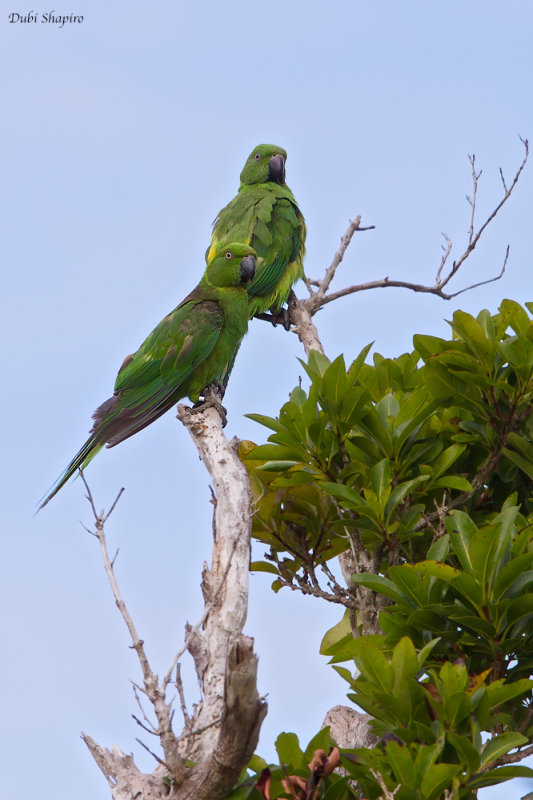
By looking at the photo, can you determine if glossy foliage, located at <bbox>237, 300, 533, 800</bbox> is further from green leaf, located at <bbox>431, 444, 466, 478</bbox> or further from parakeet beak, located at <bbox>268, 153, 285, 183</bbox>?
parakeet beak, located at <bbox>268, 153, 285, 183</bbox>

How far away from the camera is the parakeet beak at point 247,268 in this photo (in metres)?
5.31

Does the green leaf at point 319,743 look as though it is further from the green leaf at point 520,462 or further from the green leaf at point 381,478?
the green leaf at point 520,462

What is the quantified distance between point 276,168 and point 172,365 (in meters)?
2.88

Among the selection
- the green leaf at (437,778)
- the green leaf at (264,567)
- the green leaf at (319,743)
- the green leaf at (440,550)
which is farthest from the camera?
the green leaf at (264,567)

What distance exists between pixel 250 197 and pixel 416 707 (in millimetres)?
4923

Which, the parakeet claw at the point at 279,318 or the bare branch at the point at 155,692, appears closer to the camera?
the bare branch at the point at 155,692

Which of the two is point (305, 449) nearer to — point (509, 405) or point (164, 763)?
point (509, 405)

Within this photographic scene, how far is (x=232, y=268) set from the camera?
5320 mm

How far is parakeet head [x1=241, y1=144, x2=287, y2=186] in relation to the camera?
22.9ft

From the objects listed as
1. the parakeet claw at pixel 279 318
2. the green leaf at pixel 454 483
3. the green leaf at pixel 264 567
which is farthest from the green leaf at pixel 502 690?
the parakeet claw at pixel 279 318

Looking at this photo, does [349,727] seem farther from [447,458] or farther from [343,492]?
[447,458]

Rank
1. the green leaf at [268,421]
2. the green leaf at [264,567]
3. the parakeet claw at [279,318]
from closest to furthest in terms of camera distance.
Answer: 1. the green leaf at [268,421]
2. the green leaf at [264,567]
3. the parakeet claw at [279,318]

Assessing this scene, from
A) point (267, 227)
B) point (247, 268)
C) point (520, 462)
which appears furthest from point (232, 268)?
point (520, 462)

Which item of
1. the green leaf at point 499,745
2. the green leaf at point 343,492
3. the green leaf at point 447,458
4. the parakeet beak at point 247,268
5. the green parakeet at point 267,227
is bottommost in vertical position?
the green leaf at point 499,745
